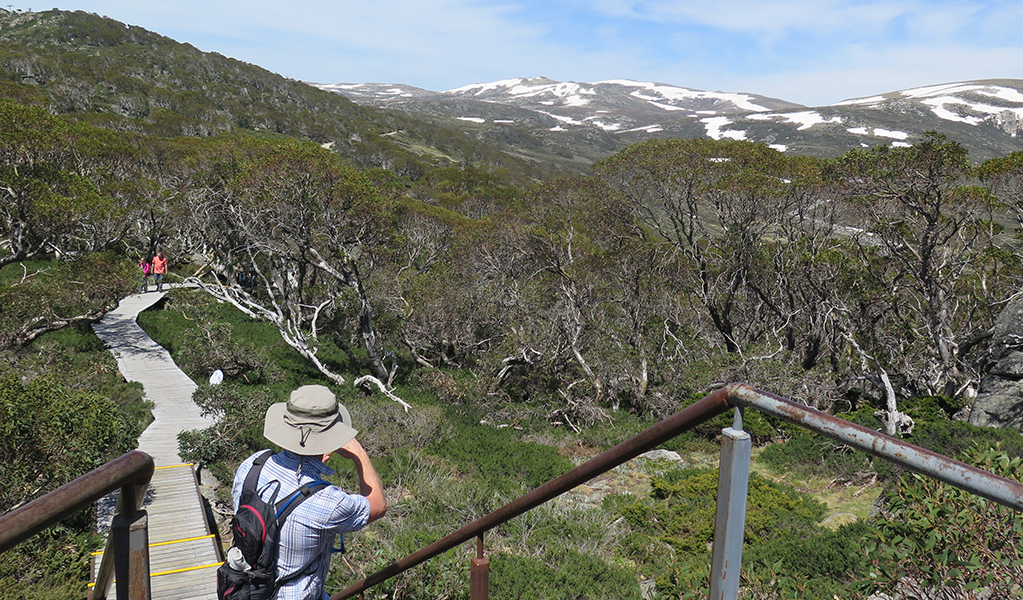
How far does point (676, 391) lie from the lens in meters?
16.8

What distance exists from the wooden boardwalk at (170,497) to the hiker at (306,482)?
542 millimetres

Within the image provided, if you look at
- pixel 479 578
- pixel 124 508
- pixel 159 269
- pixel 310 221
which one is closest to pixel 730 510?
pixel 479 578

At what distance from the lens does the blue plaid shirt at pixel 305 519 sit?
8.30 ft

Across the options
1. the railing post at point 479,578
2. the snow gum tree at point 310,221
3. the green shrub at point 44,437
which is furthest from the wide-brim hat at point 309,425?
the snow gum tree at point 310,221

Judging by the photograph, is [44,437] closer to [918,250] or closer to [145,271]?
[918,250]

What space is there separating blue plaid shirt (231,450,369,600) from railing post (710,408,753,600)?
166cm

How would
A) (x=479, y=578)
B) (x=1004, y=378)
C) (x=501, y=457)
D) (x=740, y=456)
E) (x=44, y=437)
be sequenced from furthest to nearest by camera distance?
(x=1004, y=378), (x=501, y=457), (x=44, y=437), (x=479, y=578), (x=740, y=456)

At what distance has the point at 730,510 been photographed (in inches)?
50.4

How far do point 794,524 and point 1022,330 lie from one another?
9.33 meters

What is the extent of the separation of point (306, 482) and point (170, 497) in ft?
26.4

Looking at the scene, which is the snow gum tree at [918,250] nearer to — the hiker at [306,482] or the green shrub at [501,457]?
the green shrub at [501,457]

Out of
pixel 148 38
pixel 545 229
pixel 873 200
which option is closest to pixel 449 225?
pixel 545 229

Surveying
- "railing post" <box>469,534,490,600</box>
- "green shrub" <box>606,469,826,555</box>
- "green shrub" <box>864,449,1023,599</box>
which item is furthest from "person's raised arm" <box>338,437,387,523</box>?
"green shrub" <box>606,469,826,555</box>

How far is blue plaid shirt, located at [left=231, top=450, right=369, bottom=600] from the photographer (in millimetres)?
2529
